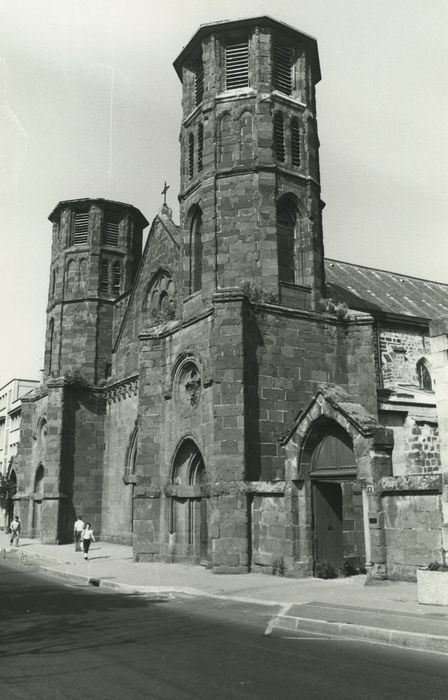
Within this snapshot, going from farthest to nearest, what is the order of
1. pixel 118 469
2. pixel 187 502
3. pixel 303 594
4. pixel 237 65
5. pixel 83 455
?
pixel 83 455
pixel 118 469
pixel 237 65
pixel 187 502
pixel 303 594

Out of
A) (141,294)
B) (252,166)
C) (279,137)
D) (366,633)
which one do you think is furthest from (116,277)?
(366,633)

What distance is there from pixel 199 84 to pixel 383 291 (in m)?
13.5

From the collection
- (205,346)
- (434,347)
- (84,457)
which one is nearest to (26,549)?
(84,457)

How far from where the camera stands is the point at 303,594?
1221 cm

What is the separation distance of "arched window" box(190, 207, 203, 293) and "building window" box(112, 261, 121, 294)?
12395 millimetres

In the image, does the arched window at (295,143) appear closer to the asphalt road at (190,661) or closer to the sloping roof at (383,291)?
the sloping roof at (383,291)

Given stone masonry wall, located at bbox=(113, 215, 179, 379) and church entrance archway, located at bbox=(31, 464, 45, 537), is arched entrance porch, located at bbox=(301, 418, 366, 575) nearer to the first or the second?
stone masonry wall, located at bbox=(113, 215, 179, 379)

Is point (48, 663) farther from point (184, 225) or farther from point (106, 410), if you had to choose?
point (106, 410)

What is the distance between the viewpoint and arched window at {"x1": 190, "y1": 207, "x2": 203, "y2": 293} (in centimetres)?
2050

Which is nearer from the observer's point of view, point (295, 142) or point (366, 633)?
point (366, 633)

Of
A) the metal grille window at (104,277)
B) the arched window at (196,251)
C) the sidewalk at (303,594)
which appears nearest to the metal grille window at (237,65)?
the arched window at (196,251)

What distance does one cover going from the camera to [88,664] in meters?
6.93

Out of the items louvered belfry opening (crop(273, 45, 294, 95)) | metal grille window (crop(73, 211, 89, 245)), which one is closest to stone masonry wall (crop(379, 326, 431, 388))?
louvered belfry opening (crop(273, 45, 294, 95))

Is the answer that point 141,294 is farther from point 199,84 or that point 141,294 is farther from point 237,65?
point 237,65
